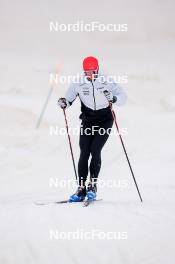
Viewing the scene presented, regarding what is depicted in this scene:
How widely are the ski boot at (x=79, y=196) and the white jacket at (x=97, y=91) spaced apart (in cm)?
150

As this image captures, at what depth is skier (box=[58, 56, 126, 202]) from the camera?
7444mm

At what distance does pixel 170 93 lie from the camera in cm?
3481

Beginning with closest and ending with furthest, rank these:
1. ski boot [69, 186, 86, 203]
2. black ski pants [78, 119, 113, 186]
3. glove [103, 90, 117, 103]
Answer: glove [103, 90, 117, 103] → black ski pants [78, 119, 113, 186] → ski boot [69, 186, 86, 203]

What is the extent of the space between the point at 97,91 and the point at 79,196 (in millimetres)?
1927

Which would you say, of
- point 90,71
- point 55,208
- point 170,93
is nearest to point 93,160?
point 55,208

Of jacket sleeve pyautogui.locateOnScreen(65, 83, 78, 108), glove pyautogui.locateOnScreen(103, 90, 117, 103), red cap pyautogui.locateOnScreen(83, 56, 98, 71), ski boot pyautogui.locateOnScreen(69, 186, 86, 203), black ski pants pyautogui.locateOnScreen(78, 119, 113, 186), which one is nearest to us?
red cap pyautogui.locateOnScreen(83, 56, 98, 71)

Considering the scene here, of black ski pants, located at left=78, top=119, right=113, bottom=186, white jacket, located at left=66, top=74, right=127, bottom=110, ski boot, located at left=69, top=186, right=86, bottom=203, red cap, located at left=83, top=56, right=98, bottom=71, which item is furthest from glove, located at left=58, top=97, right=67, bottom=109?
ski boot, located at left=69, top=186, right=86, bottom=203

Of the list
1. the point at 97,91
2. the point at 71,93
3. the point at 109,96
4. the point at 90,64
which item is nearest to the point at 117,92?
the point at 109,96

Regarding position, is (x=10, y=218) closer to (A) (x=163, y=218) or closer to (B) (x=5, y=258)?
(B) (x=5, y=258)

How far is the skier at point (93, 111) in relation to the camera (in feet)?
24.4

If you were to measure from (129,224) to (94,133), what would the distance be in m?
1.79

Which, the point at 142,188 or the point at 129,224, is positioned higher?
the point at 129,224

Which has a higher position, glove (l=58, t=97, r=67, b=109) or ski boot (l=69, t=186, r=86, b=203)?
glove (l=58, t=97, r=67, b=109)

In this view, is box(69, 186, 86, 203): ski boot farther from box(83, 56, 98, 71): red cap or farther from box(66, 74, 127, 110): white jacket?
box(83, 56, 98, 71): red cap
